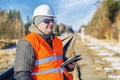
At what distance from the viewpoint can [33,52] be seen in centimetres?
441

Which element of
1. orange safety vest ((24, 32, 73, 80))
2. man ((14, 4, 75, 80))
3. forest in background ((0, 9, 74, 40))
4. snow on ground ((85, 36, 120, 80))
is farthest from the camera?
forest in background ((0, 9, 74, 40))

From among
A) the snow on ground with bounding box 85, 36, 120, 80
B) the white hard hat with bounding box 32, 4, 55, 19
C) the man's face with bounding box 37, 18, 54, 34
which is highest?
the white hard hat with bounding box 32, 4, 55, 19

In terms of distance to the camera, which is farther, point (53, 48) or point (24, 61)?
point (53, 48)

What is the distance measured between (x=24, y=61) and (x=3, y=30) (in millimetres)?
99649

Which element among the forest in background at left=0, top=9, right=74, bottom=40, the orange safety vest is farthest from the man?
the forest in background at left=0, top=9, right=74, bottom=40

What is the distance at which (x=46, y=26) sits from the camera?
456 cm

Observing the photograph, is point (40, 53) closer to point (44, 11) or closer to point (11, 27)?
point (44, 11)

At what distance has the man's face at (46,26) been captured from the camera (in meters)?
4.55

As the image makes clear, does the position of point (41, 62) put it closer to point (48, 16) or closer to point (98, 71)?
point (48, 16)

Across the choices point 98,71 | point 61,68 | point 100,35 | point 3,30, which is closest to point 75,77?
point 98,71

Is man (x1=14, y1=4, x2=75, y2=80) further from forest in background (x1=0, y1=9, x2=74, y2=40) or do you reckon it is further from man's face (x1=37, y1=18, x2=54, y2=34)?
forest in background (x1=0, y1=9, x2=74, y2=40)

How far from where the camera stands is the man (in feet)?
14.3

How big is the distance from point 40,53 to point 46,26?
12.8 inches

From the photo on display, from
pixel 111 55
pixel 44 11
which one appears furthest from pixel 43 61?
pixel 111 55
